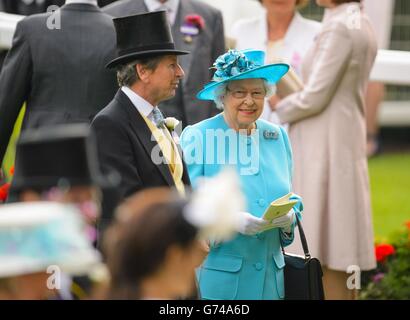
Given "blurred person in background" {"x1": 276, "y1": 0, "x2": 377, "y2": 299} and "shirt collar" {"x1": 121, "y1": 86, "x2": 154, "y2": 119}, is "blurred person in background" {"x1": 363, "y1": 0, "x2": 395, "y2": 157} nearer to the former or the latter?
"blurred person in background" {"x1": 276, "y1": 0, "x2": 377, "y2": 299}

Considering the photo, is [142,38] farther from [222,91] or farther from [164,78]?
[222,91]

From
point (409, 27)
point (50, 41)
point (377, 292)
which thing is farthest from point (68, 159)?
point (409, 27)

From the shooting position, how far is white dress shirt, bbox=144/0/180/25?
719cm

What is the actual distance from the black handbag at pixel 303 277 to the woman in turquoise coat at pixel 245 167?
0.04 m

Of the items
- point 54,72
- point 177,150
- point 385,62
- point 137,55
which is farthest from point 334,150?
point 137,55

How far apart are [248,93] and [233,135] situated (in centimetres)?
20

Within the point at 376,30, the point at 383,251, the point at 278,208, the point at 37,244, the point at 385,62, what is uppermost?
the point at 37,244

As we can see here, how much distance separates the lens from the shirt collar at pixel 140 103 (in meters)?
5.11

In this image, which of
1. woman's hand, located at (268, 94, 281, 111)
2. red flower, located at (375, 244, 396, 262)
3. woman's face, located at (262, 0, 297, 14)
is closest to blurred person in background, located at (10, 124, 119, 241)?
woman's hand, located at (268, 94, 281, 111)

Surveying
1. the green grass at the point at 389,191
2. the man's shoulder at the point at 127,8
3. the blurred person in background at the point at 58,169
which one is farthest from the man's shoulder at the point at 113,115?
the green grass at the point at 389,191

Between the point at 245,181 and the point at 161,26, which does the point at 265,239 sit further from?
the point at 161,26

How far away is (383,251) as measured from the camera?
7816 millimetres

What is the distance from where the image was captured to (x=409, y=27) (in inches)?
667

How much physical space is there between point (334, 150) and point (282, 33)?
941 mm
